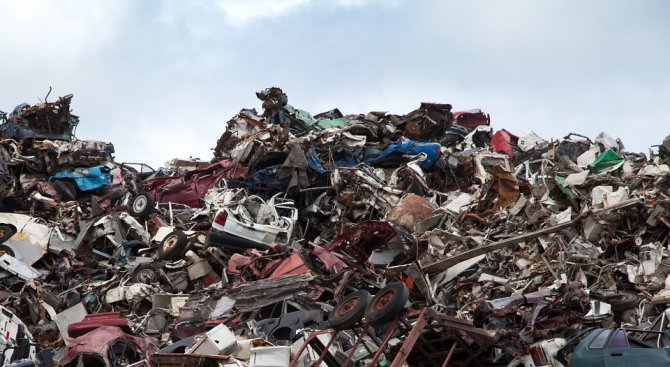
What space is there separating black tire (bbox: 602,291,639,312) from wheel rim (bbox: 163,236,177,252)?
33.4 feet

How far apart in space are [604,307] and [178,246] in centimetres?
1035

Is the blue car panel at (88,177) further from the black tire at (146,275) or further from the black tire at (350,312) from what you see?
the black tire at (350,312)

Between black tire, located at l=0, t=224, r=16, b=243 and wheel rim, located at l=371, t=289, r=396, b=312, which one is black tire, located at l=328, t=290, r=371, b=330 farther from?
black tire, located at l=0, t=224, r=16, b=243

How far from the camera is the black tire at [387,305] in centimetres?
1034

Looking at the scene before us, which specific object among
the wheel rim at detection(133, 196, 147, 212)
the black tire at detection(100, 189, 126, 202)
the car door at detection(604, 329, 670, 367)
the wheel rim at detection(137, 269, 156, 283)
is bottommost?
the wheel rim at detection(137, 269, 156, 283)

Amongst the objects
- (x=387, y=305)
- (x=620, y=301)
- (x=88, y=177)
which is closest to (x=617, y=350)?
(x=387, y=305)

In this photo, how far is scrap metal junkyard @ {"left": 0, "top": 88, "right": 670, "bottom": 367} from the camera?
464 inches

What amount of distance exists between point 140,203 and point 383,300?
1411 cm

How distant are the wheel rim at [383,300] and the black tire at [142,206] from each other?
13632 mm

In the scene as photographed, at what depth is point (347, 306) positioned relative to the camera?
1116 centimetres

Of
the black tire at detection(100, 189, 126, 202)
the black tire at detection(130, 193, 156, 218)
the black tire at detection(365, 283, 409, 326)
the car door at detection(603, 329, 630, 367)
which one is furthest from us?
the black tire at detection(100, 189, 126, 202)

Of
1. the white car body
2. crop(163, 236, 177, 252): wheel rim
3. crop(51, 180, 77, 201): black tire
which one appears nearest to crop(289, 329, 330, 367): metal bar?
the white car body

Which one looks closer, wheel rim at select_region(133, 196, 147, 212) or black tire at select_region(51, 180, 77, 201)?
wheel rim at select_region(133, 196, 147, 212)

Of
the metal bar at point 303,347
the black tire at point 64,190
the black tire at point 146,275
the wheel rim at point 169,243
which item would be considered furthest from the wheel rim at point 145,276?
the metal bar at point 303,347
